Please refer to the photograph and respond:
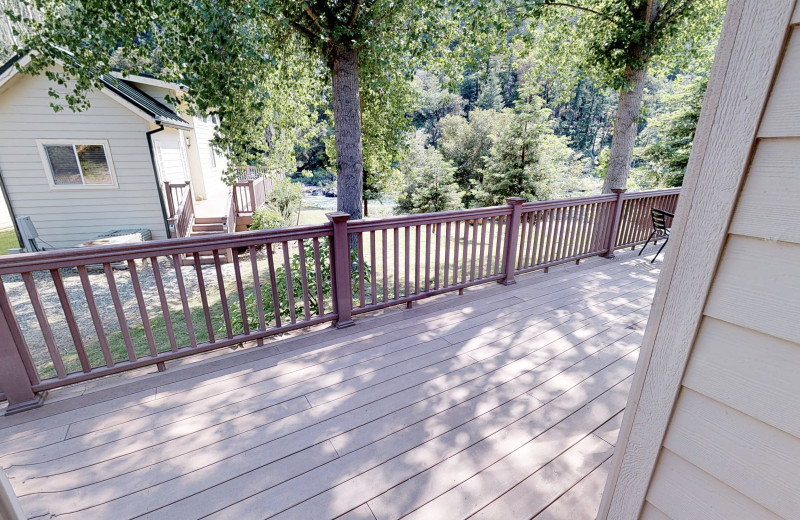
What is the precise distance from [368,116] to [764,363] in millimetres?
6250

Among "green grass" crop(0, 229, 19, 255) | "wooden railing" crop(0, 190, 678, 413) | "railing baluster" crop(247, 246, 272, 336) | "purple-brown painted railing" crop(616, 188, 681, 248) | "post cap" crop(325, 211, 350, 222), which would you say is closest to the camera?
"wooden railing" crop(0, 190, 678, 413)

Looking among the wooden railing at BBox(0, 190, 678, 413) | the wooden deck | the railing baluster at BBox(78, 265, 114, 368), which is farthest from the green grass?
the wooden deck

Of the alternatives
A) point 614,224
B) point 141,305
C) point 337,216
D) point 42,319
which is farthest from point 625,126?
point 42,319

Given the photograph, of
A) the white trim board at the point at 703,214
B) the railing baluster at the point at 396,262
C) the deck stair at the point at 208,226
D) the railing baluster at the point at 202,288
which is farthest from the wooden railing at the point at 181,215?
the white trim board at the point at 703,214

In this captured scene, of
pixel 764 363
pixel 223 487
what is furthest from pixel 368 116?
pixel 764 363

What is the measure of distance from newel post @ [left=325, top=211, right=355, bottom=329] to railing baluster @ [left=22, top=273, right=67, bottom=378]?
1708 mm

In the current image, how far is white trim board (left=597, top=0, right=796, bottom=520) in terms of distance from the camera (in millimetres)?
715

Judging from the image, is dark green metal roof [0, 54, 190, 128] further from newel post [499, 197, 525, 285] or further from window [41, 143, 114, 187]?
newel post [499, 197, 525, 285]

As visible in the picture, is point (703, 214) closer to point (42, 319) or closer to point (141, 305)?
point (141, 305)

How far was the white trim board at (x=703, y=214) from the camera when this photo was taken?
2.35 ft

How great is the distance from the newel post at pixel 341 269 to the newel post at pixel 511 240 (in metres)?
1.81

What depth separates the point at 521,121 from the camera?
34.4ft

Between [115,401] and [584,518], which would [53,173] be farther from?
[584,518]

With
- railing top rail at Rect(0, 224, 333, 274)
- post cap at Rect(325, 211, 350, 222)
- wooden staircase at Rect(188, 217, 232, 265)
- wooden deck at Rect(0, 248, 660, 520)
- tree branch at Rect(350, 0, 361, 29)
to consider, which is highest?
tree branch at Rect(350, 0, 361, 29)
